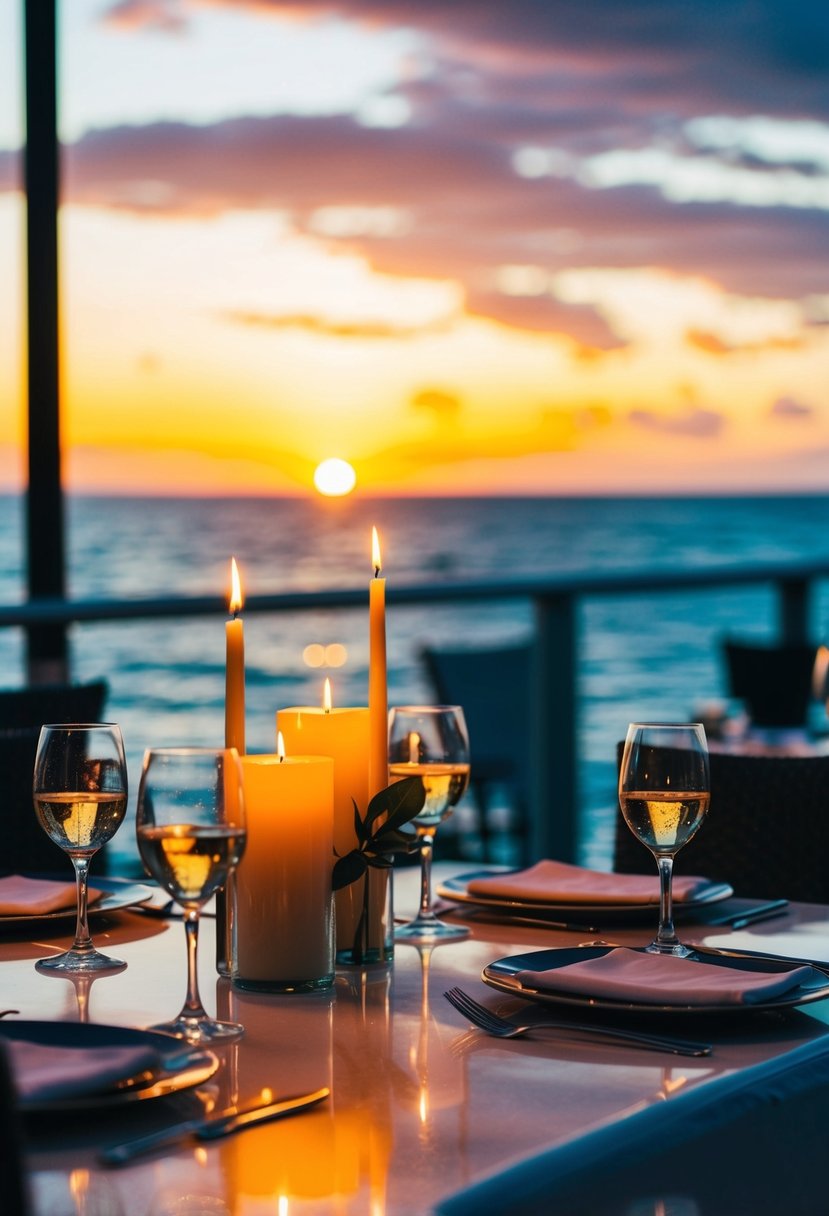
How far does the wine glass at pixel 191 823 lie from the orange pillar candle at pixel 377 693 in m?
0.25

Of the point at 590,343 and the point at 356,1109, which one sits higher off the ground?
the point at 590,343

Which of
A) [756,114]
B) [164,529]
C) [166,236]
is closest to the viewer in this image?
[756,114]

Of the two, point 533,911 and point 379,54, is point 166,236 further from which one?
point 533,911

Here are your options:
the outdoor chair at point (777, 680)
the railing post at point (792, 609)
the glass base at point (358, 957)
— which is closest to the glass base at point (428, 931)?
the glass base at point (358, 957)

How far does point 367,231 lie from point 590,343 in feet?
10.3

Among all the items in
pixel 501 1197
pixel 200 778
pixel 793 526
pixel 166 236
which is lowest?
pixel 501 1197

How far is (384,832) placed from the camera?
1158 millimetres

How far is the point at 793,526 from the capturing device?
30.0m

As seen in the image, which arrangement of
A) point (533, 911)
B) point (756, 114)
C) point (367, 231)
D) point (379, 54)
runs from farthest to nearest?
point (367, 231), point (379, 54), point (756, 114), point (533, 911)

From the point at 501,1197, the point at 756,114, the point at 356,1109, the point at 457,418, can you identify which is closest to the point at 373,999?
the point at 356,1109

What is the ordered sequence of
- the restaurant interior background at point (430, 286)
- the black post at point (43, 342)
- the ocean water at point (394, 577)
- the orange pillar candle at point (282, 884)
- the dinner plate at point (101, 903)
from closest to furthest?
the orange pillar candle at point (282, 884)
the dinner plate at point (101, 903)
the black post at point (43, 342)
the restaurant interior background at point (430, 286)
the ocean water at point (394, 577)

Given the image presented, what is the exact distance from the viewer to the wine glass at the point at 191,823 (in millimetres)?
981

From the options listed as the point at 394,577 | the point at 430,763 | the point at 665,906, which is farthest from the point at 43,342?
the point at 394,577

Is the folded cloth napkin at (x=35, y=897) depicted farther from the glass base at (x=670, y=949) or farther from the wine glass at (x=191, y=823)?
the glass base at (x=670, y=949)
